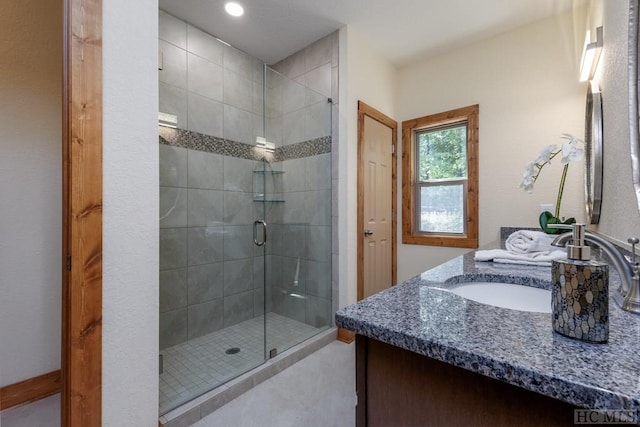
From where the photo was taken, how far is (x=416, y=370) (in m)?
0.55

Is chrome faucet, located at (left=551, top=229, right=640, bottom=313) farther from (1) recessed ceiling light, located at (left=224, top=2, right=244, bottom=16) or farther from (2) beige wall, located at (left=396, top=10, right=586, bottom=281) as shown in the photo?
(1) recessed ceiling light, located at (left=224, top=2, right=244, bottom=16)

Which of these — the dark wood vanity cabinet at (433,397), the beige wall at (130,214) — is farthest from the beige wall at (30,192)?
the dark wood vanity cabinet at (433,397)

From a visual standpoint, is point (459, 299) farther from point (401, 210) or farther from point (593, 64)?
point (401, 210)

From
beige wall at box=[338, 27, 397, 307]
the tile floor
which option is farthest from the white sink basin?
beige wall at box=[338, 27, 397, 307]

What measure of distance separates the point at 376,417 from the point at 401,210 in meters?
2.62

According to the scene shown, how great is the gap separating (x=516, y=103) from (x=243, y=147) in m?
2.42

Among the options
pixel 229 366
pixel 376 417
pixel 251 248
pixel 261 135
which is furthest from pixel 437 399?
pixel 261 135

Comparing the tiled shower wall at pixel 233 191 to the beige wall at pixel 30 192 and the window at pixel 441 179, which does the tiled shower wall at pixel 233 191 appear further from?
the window at pixel 441 179

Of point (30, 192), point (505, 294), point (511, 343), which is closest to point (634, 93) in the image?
point (505, 294)

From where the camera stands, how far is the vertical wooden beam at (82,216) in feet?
3.35

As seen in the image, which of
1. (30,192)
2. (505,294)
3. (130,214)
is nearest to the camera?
(505,294)

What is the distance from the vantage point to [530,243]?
1.33 m

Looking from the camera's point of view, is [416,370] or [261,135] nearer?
[416,370]

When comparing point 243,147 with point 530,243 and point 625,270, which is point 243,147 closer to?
point 530,243
